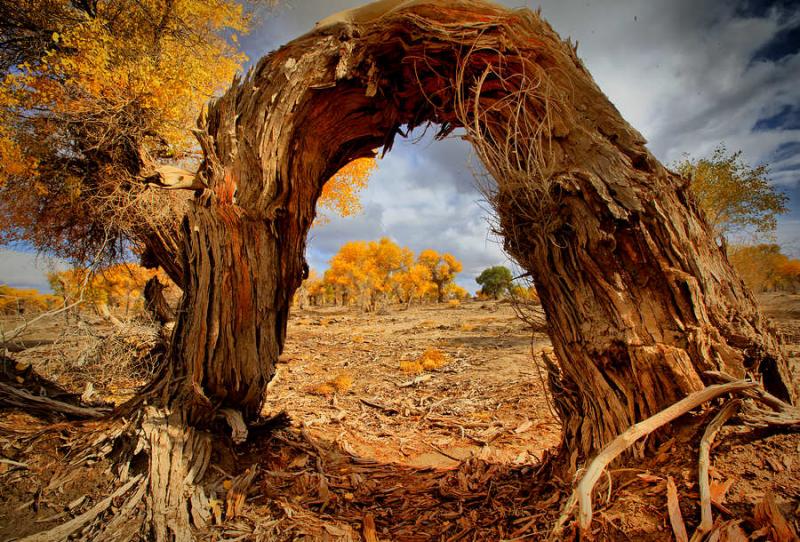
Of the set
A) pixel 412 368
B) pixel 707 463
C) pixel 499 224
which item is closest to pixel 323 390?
pixel 412 368

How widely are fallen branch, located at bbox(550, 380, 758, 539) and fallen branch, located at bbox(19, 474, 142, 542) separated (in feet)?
8.47

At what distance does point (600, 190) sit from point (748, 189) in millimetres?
23309

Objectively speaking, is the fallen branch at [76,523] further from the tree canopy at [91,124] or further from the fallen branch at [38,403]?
the tree canopy at [91,124]

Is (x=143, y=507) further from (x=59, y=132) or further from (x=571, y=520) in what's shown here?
(x=59, y=132)

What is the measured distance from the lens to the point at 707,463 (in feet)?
4.42

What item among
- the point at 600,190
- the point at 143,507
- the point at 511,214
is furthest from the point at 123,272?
the point at 600,190

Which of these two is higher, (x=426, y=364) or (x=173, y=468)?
(x=173, y=468)

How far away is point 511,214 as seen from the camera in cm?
224

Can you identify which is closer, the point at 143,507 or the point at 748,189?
the point at 143,507

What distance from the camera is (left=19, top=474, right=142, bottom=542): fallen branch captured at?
1.89 meters

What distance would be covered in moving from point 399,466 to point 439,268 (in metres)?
64.4

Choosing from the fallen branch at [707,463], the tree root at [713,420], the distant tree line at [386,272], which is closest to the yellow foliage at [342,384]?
the tree root at [713,420]

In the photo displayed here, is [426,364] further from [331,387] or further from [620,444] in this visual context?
[620,444]

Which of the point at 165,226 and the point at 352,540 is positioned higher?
the point at 165,226
